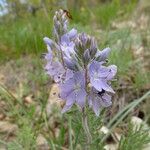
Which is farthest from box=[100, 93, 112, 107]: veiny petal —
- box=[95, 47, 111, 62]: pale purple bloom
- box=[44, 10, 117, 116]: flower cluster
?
box=[95, 47, 111, 62]: pale purple bloom

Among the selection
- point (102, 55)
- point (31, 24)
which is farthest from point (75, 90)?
point (31, 24)

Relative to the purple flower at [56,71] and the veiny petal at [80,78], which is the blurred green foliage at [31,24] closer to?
the purple flower at [56,71]

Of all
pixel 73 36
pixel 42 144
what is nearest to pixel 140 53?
pixel 42 144

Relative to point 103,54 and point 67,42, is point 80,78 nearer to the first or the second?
point 103,54

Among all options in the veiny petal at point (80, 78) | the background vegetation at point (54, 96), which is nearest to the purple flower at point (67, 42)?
the veiny petal at point (80, 78)

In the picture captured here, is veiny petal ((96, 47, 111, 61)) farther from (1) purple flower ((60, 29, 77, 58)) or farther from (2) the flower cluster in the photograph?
(1) purple flower ((60, 29, 77, 58))

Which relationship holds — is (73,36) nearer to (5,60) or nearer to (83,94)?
(83,94)
